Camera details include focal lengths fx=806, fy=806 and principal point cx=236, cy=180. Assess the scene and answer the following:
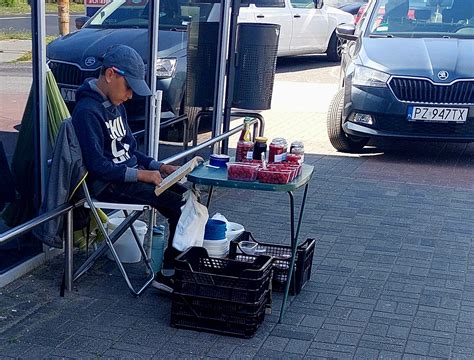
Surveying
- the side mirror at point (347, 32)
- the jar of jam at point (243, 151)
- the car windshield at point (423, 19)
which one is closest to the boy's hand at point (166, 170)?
the jar of jam at point (243, 151)

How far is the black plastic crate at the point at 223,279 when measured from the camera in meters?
4.22

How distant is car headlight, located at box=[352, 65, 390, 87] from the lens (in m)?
8.56

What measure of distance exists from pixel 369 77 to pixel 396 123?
58cm

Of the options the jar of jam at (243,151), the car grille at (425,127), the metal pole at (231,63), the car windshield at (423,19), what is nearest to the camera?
the jar of jam at (243,151)

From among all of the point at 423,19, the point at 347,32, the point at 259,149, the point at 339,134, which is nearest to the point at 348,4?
the point at 347,32

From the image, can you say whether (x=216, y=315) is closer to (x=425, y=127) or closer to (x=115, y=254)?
(x=115, y=254)

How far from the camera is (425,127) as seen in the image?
857cm

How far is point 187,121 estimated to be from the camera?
23.9 feet

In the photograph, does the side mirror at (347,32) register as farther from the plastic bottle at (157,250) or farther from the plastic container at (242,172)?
the plastic container at (242,172)

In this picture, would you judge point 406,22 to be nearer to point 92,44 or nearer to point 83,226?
point 92,44

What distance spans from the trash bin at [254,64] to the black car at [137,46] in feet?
1.53

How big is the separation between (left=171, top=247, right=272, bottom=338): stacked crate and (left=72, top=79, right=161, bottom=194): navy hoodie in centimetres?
62

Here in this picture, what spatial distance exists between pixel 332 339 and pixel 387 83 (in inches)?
185

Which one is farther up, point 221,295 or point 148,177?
point 148,177
